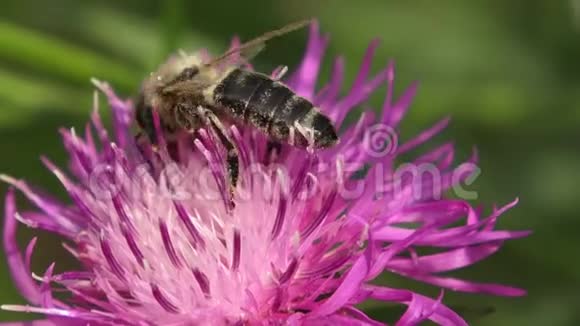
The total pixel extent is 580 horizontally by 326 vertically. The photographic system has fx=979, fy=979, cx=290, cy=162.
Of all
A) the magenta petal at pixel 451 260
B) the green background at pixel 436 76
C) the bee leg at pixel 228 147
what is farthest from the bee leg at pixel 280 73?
the green background at pixel 436 76

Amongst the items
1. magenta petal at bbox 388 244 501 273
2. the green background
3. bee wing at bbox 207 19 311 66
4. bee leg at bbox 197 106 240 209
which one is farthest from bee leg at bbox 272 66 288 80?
the green background

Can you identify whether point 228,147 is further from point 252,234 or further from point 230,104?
point 252,234

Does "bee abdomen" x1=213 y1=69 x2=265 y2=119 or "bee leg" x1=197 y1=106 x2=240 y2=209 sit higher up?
"bee abdomen" x1=213 y1=69 x2=265 y2=119

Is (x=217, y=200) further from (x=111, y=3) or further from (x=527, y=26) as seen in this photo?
(x=527, y=26)

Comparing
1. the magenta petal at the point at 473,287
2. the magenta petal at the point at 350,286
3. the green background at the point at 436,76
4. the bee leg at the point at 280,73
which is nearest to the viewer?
the magenta petal at the point at 350,286

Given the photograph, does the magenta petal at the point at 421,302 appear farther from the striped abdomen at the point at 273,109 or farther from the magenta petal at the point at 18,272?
the magenta petal at the point at 18,272

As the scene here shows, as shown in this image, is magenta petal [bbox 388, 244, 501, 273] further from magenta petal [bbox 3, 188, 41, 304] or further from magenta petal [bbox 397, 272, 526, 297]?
magenta petal [bbox 3, 188, 41, 304]

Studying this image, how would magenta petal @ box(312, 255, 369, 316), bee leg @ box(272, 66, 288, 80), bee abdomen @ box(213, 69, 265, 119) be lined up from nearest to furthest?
1. magenta petal @ box(312, 255, 369, 316)
2. bee abdomen @ box(213, 69, 265, 119)
3. bee leg @ box(272, 66, 288, 80)

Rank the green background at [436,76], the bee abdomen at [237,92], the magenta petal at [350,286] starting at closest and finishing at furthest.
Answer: the magenta petal at [350,286], the bee abdomen at [237,92], the green background at [436,76]
